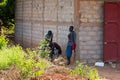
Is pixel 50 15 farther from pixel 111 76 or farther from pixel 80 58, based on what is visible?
pixel 111 76

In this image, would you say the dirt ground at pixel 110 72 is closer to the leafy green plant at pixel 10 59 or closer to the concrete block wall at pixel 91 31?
the concrete block wall at pixel 91 31

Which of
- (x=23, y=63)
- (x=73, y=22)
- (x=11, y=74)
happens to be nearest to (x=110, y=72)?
(x=73, y=22)

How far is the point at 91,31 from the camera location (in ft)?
41.8

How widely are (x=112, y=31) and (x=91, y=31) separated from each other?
821 millimetres

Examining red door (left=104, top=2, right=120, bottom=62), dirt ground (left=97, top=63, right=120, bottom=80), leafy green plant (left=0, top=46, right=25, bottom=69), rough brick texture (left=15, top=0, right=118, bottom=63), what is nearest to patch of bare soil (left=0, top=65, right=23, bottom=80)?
leafy green plant (left=0, top=46, right=25, bottom=69)

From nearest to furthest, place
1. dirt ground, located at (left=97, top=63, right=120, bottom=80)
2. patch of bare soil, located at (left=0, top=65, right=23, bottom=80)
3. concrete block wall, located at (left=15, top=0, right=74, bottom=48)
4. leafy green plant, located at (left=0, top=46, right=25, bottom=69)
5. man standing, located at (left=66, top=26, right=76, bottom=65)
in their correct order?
patch of bare soil, located at (left=0, top=65, right=23, bottom=80) → leafy green plant, located at (left=0, top=46, right=25, bottom=69) → dirt ground, located at (left=97, top=63, right=120, bottom=80) → man standing, located at (left=66, top=26, right=76, bottom=65) → concrete block wall, located at (left=15, top=0, right=74, bottom=48)

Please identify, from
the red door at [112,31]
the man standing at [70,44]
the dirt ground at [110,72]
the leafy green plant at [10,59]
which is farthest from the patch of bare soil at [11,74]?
the red door at [112,31]

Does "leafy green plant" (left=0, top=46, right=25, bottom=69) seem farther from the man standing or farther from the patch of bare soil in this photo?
the man standing

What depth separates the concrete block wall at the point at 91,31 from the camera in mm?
12695

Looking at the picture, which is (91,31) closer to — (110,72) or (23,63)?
(110,72)

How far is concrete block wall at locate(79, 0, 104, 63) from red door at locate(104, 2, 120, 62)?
21 cm

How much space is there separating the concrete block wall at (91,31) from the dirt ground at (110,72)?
2.23ft

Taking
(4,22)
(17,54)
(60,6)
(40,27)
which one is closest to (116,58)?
(60,6)

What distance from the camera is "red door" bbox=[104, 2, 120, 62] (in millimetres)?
12773
